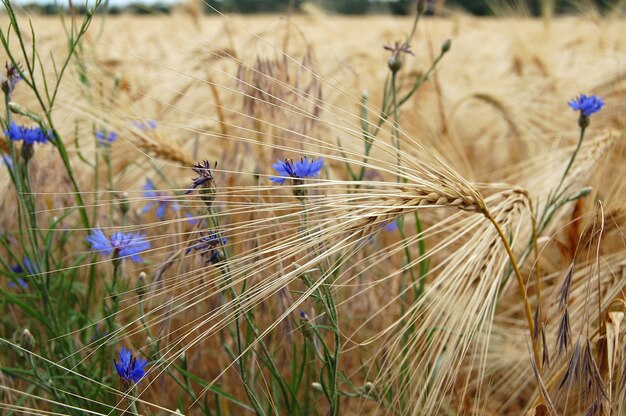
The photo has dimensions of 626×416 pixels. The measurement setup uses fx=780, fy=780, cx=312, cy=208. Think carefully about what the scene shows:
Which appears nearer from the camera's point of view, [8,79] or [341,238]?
[341,238]

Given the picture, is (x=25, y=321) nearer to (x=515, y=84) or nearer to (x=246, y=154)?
(x=246, y=154)

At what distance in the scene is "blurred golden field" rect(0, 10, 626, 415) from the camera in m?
0.90

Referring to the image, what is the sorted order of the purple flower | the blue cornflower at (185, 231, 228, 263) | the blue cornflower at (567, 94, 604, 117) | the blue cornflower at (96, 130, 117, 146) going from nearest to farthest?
the blue cornflower at (185, 231, 228, 263)
the purple flower
the blue cornflower at (567, 94, 604, 117)
the blue cornflower at (96, 130, 117, 146)

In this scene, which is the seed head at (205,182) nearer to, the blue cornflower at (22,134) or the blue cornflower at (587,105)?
the blue cornflower at (22,134)

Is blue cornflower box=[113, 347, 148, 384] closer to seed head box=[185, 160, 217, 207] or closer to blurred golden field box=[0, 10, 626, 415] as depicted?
blurred golden field box=[0, 10, 626, 415]

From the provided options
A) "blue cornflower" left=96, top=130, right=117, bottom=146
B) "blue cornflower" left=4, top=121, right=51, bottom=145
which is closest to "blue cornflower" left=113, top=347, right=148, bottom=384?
"blue cornflower" left=4, top=121, right=51, bottom=145

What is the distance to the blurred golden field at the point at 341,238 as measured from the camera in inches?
35.5

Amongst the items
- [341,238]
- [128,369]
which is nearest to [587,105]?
[341,238]

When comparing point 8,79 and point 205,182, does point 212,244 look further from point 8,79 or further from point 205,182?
point 8,79

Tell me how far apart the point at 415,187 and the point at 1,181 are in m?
1.01

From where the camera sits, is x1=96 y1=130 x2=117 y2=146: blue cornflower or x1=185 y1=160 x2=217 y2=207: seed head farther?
x1=96 y1=130 x2=117 y2=146: blue cornflower

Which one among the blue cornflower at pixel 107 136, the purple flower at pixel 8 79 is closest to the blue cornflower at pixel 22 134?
the purple flower at pixel 8 79

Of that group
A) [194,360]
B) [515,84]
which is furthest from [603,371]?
[515,84]

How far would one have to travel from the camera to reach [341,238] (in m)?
0.90
